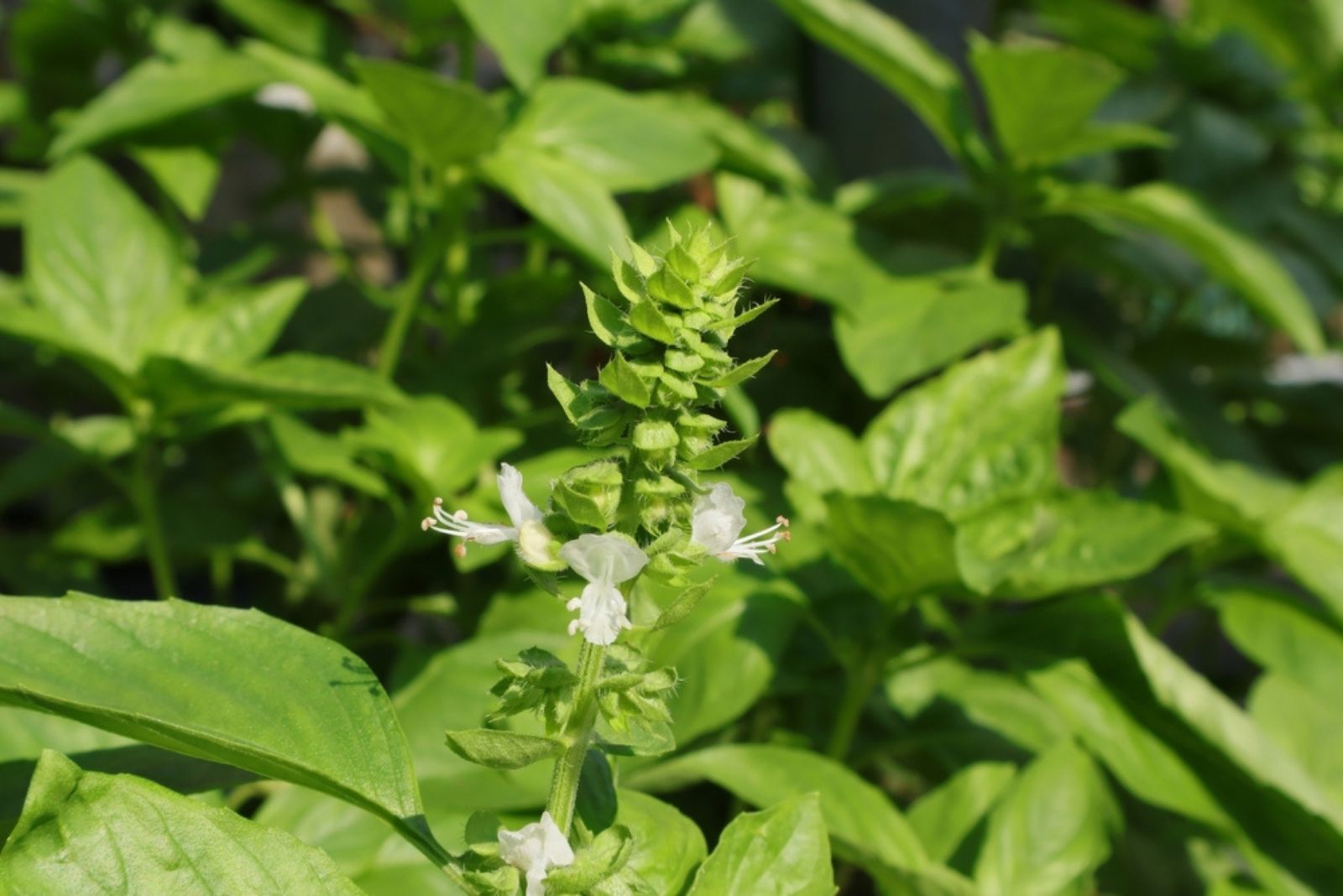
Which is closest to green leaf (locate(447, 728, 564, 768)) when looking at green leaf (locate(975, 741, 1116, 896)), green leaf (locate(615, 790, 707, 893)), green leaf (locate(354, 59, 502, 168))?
green leaf (locate(615, 790, 707, 893))

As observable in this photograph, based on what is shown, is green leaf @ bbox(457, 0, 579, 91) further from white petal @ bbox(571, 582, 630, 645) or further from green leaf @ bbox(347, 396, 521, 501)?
white petal @ bbox(571, 582, 630, 645)

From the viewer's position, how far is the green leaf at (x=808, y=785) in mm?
903

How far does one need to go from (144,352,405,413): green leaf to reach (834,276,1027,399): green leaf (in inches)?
18.8

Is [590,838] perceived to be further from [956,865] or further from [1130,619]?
[1130,619]

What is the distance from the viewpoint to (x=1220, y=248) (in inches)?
54.1

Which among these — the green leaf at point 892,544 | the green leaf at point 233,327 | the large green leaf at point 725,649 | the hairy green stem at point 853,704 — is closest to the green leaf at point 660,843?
the large green leaf at point 725,649

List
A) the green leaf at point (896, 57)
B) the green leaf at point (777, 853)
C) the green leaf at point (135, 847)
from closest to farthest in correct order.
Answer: the green leaf at point (135, 847), the green leaf at point (777, 853), the green leaf at point (896, 57)

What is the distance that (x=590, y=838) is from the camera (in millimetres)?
596

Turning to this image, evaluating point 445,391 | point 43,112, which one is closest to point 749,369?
point 445,391

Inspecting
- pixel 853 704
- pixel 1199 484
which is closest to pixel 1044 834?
pixel 853 704

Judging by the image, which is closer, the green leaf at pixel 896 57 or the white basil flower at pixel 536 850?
the white basil flower at pixel 536 850

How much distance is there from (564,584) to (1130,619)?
1.92ft

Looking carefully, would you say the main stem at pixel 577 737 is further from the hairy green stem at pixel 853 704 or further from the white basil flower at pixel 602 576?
the hairy green stem at pixel 853 704

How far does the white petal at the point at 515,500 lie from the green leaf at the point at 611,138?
69cm
